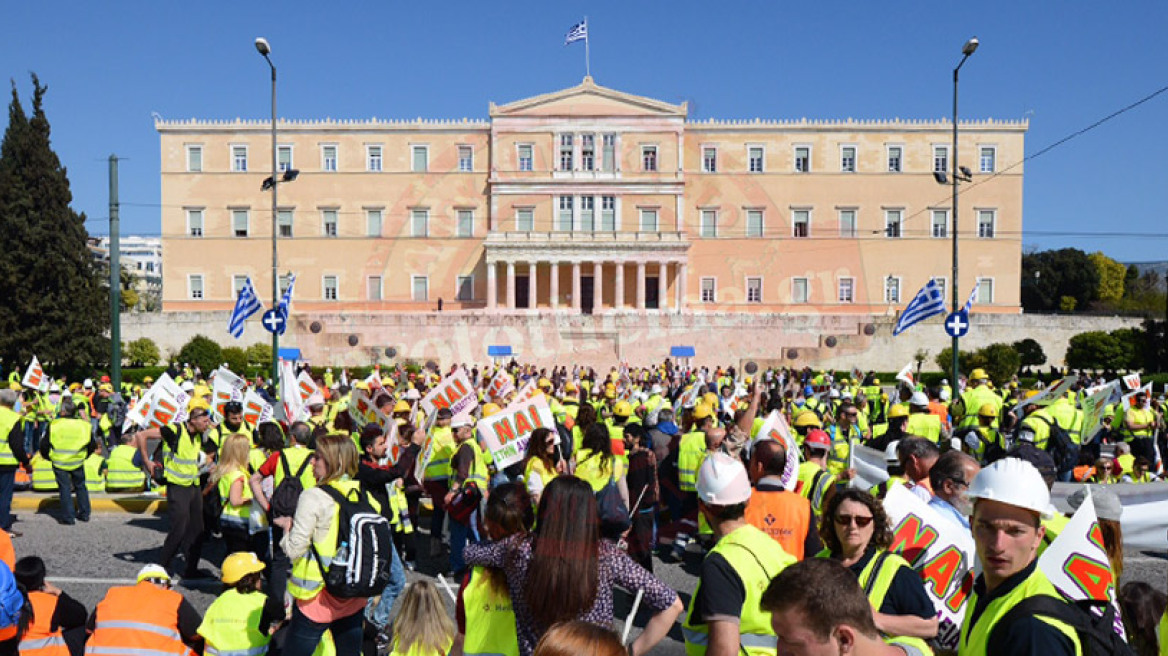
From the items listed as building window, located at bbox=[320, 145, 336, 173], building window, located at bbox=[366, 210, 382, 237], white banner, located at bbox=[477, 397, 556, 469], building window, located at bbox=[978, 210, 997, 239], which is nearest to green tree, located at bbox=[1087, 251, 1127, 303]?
building window, located at bbox=[978, 210, 997, 239]

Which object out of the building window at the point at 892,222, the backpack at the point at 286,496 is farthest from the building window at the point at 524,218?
the backpack at the point at 286,496

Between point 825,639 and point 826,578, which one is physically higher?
point 826,578

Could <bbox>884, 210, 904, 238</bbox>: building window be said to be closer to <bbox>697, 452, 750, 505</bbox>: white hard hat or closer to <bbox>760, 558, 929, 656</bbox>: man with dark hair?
<bbox>697, 452, 750, 505</bbox>: white hard hat

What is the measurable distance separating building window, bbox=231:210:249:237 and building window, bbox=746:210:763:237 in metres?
29.4

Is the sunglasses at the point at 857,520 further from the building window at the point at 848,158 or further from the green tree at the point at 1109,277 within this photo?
the green tree at the point at 1109,277

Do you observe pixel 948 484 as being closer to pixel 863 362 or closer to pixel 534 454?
pixel 534 454

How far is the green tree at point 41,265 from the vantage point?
31.4 metres

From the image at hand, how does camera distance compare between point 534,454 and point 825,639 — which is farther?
point 534,454

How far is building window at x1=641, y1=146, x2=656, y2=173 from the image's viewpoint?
4994 centimetres

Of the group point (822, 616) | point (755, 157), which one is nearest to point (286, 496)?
point (822, 616)

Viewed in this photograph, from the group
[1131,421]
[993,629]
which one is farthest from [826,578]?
[1131,421]

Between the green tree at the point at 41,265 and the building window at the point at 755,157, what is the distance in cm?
3422

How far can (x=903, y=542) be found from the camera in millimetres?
3750

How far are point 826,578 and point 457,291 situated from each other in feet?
160
